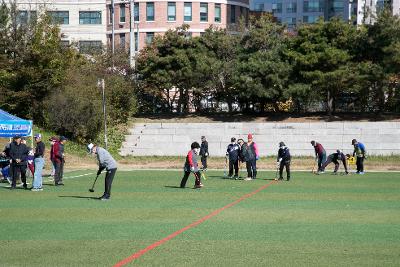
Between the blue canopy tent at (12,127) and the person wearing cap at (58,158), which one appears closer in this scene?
the person wearing cap at (58,158)

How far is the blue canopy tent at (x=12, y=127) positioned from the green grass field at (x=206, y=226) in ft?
14.0

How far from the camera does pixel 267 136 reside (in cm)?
4353

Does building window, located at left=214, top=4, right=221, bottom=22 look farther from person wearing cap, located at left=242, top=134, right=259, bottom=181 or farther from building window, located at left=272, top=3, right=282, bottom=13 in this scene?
person wearing cap, located at left=242, top=134, right=259, bottom=181

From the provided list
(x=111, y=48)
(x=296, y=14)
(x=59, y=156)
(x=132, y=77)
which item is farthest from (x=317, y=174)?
(x=296, y=14)

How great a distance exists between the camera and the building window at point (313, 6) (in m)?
110

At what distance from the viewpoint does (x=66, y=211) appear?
58.0 ft

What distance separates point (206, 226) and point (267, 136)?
28883 mm

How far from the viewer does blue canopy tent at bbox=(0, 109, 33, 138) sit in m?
27.7

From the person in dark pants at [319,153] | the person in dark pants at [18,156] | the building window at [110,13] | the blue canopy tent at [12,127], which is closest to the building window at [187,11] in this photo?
the building window at [110,13]

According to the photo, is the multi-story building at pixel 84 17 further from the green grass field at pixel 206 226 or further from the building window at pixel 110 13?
the green grass field at pixel 206 226

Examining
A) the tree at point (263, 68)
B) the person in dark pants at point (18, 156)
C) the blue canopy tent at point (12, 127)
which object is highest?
the tree at point (263, 68)

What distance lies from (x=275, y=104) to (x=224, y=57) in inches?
215

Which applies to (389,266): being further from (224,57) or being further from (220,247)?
(224,57)

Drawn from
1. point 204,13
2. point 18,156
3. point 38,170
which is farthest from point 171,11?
point 38,170
